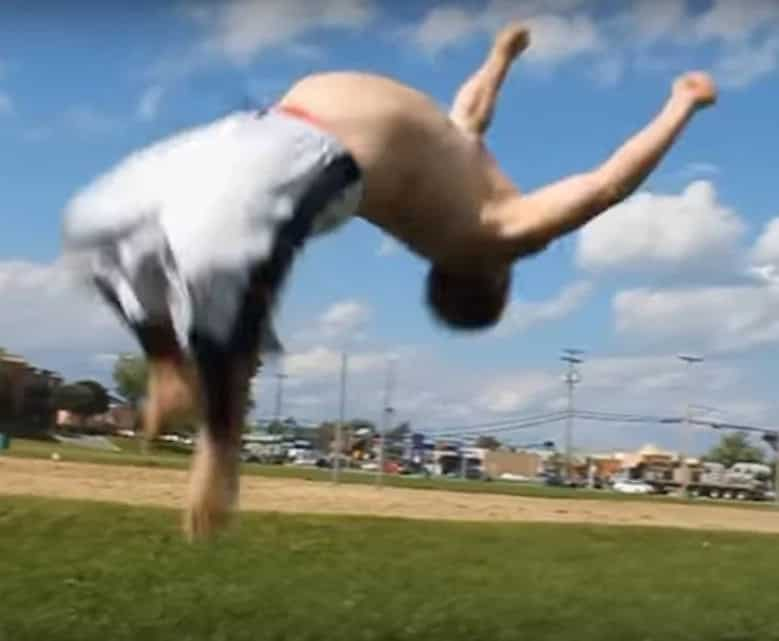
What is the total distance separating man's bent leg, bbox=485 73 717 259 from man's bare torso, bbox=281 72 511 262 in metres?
0.01

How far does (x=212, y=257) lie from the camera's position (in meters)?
0.63

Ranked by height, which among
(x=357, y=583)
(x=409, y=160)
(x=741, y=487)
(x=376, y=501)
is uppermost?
(x=741, y=487)

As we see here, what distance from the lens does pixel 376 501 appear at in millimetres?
8844

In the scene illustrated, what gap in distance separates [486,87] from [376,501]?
26.6 ft

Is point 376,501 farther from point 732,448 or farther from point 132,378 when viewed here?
point 132,378

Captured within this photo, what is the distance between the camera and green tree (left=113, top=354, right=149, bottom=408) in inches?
27.9

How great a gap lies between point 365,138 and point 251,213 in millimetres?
75

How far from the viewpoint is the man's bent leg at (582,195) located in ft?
2.41

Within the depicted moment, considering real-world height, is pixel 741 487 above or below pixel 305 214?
above

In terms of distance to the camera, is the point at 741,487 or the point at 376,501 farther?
the point at 741,487

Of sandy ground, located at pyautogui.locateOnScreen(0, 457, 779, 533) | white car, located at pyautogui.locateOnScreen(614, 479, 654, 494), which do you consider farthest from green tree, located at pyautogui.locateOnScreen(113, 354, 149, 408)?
sandy ground, located at pyautogui.locateOnScreen(0, 457, 779, 533)

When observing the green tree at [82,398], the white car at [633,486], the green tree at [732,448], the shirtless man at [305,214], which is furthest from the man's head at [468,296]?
the white car at [633,486]

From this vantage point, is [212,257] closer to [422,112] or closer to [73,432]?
[422,112]

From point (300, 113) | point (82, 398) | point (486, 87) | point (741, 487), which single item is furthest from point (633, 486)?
point (300, 113)
